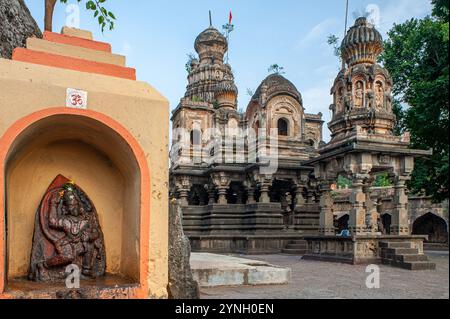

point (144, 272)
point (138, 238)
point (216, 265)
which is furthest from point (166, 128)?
point (216, 265)

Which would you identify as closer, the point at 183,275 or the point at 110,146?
the point at 183,275

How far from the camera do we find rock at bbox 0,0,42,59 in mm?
9008

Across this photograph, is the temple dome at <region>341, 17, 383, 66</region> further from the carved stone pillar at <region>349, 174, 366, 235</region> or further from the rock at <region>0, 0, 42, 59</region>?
the rock at <region>0, 0, 42, 59</region>

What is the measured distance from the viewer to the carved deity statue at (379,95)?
16.1 meters

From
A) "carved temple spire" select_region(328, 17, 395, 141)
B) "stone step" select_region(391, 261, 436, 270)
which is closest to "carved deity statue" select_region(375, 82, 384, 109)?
"carved temple spire" select_region(328, 17, 395, 141)

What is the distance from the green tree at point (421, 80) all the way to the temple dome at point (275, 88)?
201 inches

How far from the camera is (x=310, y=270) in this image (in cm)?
1112

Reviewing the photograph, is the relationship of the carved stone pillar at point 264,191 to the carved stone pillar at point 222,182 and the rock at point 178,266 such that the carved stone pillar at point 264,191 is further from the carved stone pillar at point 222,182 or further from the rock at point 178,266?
the rock at point 178,266

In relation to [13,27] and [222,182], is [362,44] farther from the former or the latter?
[13,27]

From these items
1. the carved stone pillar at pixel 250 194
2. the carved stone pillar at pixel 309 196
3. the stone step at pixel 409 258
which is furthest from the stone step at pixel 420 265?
the carved stone pillar at pixel 250 194

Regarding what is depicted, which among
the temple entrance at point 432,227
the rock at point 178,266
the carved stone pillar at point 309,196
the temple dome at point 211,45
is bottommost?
the temple entrance at point 432,227

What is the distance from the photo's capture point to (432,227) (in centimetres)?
2708
